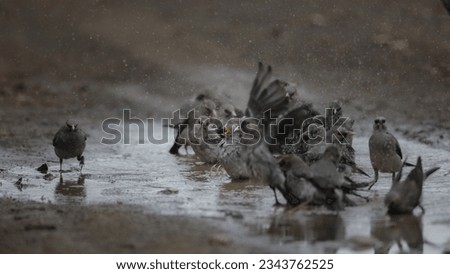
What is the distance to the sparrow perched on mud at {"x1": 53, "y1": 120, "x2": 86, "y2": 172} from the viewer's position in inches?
384

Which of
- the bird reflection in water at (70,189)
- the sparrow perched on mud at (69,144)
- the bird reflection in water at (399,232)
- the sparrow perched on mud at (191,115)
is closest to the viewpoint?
the bird reflection in water at (399,232)

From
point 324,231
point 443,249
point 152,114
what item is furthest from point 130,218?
point 152,114

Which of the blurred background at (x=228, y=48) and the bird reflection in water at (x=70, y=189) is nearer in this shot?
the bird reflection in water at (x=70, y=189)

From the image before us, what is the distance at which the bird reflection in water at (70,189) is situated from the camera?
26.6ft

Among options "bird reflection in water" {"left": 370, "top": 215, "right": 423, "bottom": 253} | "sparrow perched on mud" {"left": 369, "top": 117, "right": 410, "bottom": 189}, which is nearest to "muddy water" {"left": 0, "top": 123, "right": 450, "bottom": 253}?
"bird reflection in water" {"left": 370, "top": 215, "right": 423, "bottom": 253}

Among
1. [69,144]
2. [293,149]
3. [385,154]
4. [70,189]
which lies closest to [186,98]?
[69,144]

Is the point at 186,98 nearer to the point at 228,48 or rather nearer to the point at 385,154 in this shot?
the point at 228,48

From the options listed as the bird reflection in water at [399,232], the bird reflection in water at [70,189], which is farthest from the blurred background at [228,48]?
the bird reflection in water at [399,232]

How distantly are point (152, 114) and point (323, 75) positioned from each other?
306 cm

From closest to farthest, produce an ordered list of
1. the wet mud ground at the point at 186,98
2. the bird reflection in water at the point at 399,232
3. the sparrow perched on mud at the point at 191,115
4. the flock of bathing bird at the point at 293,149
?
the bird reflection in water at the point at 399,232, the wet mud ground at the point at 186,98, the flock of bathing bird at the point at 293,149, the sparrow perched on mud at the point at 191,115

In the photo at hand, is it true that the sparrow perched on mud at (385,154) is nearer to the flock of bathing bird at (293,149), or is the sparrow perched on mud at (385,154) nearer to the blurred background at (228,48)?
the flock of bathing bird at (293,149)

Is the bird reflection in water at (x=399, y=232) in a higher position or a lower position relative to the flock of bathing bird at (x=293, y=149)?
lower

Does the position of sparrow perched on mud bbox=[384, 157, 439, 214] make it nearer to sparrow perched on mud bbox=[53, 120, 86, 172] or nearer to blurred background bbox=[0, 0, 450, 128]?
sparrow perched on mud bbox=[53, 120, 86, 172]

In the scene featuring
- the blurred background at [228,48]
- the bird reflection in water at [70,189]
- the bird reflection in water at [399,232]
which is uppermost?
the blurred background at [228,48]
